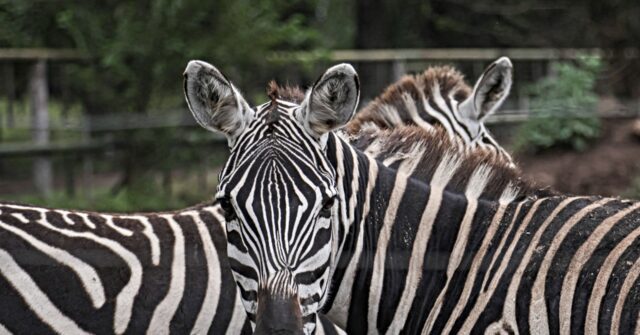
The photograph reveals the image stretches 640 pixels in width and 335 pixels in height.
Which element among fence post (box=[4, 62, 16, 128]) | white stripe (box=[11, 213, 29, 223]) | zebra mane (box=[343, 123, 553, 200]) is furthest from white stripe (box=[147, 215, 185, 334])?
fence post (box=[4, 62, 16, 128])

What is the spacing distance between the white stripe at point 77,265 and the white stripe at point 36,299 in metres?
0.14

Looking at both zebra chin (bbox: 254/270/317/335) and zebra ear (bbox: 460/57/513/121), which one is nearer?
zebra chin (bbox: 254/270/317/335)

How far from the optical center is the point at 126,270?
4738mm

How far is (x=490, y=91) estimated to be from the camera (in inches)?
269

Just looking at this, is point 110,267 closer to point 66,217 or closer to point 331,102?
point 66,217

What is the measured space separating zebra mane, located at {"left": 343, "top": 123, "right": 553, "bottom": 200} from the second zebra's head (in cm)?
62

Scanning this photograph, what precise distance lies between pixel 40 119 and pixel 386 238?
31.5 feet

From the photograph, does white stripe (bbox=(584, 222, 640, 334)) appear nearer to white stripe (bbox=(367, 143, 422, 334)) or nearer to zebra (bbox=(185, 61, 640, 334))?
zebra (bbox=(185, 61, 640, 334))

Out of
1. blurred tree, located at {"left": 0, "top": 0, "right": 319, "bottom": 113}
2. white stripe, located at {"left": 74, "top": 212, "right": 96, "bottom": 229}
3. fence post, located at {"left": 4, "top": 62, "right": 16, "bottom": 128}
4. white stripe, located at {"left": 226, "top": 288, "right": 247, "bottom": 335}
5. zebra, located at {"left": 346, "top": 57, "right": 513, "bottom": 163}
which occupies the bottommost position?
white stripe, located at {"left": 226, "top": 288, "right": 247, "bottom": 335}

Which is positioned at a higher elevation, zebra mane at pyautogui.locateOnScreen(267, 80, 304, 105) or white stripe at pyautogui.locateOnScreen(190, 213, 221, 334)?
zebra mane at pyautogui.locateOnScreen(267, 80, 304, 105)

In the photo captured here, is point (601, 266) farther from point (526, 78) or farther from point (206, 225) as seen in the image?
point (526, 78)

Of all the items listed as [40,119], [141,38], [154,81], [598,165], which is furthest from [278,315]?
[598,165]

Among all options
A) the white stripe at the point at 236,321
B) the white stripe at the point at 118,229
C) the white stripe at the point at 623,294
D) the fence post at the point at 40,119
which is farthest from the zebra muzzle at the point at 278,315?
the fence post at the point at 40,119

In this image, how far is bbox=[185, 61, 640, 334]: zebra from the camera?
11.5 ft
